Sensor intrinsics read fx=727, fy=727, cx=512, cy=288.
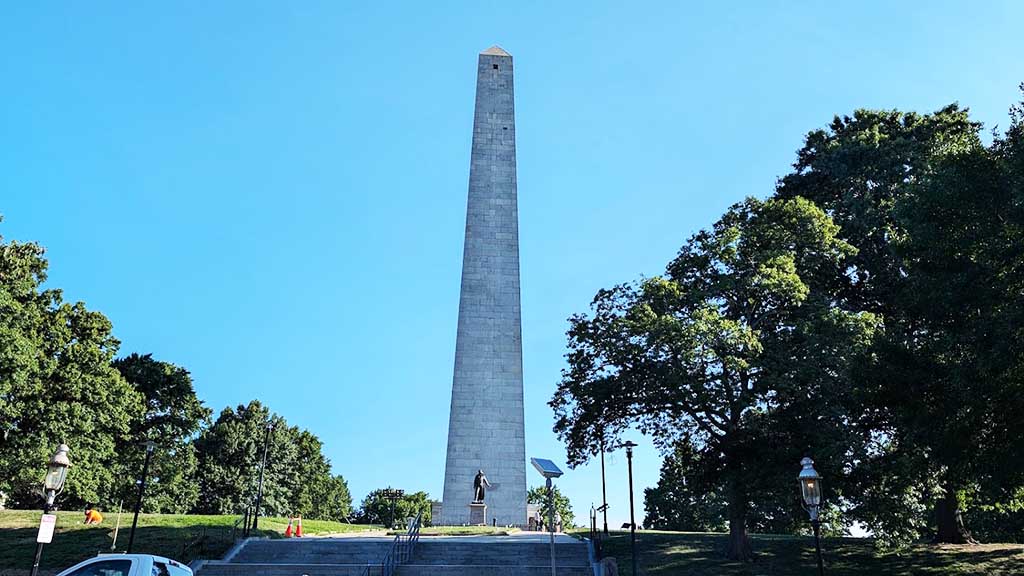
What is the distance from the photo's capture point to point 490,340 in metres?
36.9

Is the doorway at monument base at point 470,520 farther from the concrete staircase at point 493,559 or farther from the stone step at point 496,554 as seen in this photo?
the stone step at point 496,554

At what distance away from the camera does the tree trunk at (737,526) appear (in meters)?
21.1

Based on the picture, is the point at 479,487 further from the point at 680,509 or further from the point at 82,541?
the point at 680,509

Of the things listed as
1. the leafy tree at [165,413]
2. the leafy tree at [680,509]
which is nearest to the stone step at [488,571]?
the leafy tree at [165,413]

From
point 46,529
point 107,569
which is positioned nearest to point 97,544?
point 46,529

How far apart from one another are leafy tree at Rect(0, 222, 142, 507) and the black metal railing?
1723 cm

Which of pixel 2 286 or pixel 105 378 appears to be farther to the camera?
pixel 105 378

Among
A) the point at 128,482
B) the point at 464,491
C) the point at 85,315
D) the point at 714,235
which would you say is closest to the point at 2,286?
the point at 85,315

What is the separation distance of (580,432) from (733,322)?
650cm

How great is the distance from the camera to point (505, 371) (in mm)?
36500

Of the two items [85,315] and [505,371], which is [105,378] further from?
[505,371]

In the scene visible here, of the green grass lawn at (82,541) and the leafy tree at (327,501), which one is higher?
the leafy tree at (327,501)

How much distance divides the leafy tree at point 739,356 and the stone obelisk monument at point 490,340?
1048cm

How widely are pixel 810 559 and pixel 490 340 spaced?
19.2m
